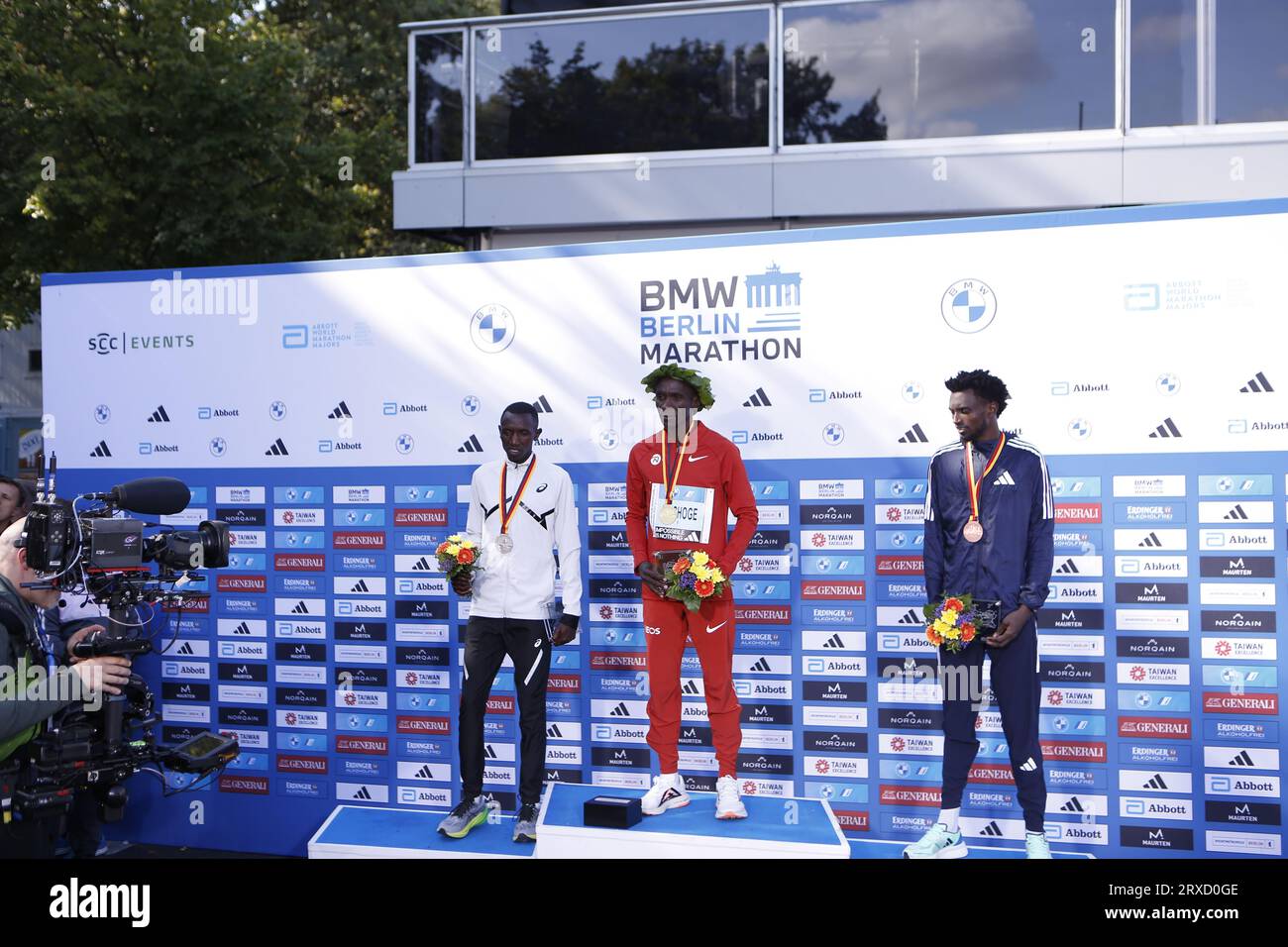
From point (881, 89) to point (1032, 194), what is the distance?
5.54ft

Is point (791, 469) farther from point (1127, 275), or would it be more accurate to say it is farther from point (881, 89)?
point (881, 89)

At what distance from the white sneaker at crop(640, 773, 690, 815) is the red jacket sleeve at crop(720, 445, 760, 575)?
0.95 metres

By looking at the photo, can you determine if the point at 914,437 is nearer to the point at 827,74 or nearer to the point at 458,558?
the point at 458,558

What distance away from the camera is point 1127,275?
5.02 meters

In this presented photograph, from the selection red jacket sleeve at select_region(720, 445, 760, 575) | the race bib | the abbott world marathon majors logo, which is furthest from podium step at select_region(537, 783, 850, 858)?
the abbott world marathon majors logo

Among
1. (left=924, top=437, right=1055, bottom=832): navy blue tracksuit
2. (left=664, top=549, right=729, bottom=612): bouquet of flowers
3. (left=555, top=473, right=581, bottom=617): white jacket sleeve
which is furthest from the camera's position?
(left=555, top=473, right=581, bottom=617): white jacket sleeve

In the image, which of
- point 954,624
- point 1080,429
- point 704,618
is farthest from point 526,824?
point 1080,429

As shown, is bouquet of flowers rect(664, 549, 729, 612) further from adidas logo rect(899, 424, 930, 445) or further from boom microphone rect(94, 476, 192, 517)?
boom microphone rect(94, 476, 192, 517)

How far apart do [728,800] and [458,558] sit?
1604 millimetres

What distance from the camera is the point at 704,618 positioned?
4.99 meters

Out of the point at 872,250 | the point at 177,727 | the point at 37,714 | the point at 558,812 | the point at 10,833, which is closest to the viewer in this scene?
the point at 37,714

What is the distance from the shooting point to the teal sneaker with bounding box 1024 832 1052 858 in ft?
15.4

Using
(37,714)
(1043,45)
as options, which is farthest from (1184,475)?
(1043,45)

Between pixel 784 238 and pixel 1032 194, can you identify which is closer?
pixel 784 238
